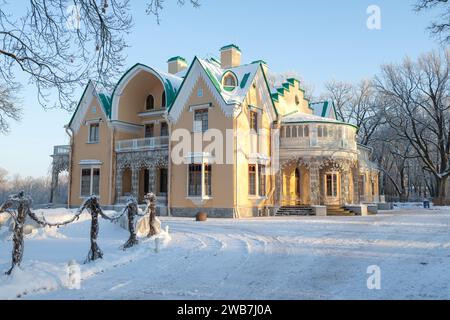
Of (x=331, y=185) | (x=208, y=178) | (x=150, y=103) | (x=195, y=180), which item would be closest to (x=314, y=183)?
(x=331, y=185)

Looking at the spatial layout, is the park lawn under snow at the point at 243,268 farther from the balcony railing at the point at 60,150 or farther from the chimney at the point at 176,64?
the chimney at the point at 176,64

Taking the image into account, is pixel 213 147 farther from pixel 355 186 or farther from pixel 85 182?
pixel 85 182

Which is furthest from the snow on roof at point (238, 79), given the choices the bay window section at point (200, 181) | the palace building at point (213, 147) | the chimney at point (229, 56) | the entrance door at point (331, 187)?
the entrance door at point (331, 187)

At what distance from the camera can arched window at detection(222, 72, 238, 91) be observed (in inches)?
1025

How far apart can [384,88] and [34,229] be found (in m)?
36.8

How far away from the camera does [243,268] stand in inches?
314

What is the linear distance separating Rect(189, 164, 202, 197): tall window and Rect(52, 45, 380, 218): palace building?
0.06 metres

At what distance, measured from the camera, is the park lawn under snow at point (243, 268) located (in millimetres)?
6180

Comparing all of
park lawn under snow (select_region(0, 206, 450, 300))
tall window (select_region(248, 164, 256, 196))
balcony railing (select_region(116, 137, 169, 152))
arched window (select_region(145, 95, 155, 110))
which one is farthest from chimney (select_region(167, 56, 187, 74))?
park lawn under snow (select_region(0, 206, 450, 300))

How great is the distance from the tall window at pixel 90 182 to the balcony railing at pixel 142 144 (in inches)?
113

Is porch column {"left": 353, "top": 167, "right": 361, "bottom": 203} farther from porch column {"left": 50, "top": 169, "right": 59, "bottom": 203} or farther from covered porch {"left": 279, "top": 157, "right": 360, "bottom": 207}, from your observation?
porch column {"left": 50, "top": 169, "right": 59, "bottom": 203}

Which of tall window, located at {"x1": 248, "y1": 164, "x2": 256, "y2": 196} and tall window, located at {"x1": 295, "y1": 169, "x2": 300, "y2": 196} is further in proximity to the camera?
tall window, located at {"x1": 295, "y1": 169, "x2": 300, "y2": 196}

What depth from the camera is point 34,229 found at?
14.3 metres

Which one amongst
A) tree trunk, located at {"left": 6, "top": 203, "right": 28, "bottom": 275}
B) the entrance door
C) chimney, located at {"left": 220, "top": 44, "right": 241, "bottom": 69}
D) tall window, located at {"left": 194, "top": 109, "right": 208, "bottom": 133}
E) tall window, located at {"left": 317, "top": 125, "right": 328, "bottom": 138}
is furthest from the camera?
chimney, located at {"left": 220, "top": 44, "right": 241, "bottom": 69}
